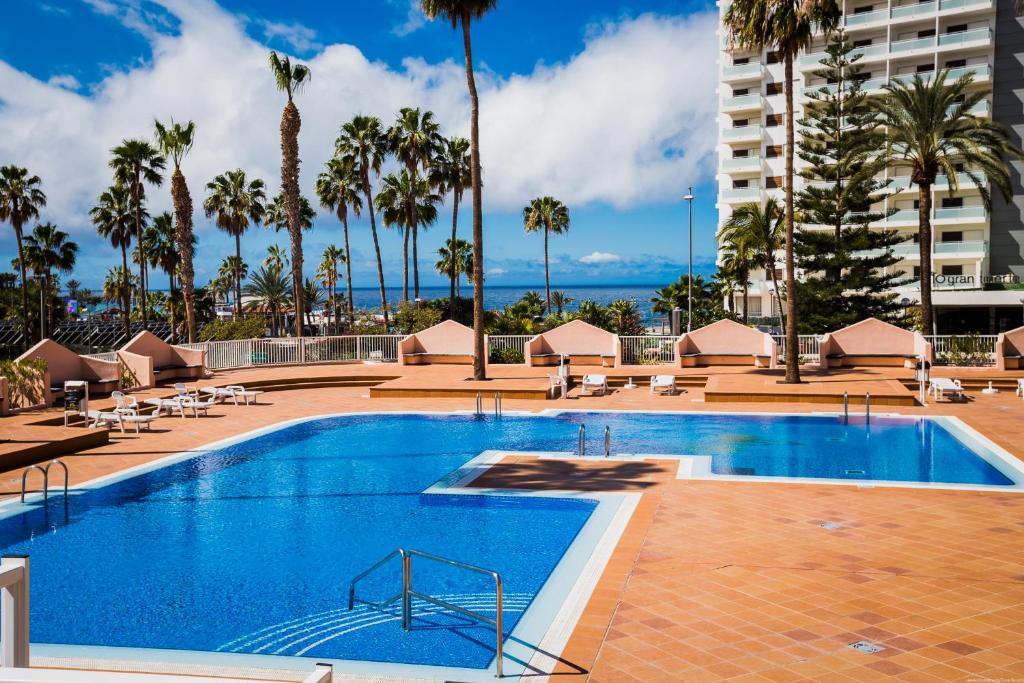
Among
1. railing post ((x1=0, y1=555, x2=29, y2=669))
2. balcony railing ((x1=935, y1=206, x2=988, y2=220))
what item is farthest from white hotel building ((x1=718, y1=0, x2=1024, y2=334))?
railing post ((x1=0, y1=555, x2=29, y2=669))

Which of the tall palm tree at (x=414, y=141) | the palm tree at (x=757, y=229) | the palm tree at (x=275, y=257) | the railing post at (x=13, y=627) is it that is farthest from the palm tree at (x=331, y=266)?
the railing post at (x=13, y=627)

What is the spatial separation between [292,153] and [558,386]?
756 inches

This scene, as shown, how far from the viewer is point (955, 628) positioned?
693 centimetres

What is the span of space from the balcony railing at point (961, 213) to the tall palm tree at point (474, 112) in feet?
114

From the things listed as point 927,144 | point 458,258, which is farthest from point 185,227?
point 927,144

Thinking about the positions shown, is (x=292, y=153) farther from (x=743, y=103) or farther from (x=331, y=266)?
(x=331, y=266)

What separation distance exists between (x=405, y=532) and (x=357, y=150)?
39.5m

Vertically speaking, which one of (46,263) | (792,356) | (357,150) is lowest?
(792,356)

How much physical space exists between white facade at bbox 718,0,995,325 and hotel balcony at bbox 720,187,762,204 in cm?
6

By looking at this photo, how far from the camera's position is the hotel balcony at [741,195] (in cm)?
5414

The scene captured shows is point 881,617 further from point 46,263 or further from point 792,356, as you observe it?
point 46,263

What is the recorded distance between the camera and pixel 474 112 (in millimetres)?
24625

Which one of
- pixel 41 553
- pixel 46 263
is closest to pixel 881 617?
pixel 41 553

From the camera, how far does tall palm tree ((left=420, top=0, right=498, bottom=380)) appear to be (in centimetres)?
2355
